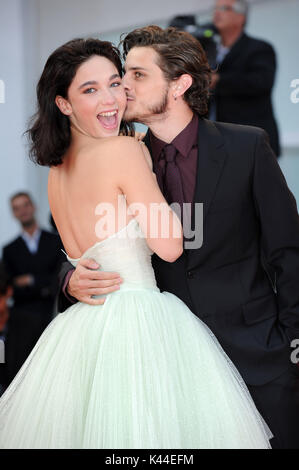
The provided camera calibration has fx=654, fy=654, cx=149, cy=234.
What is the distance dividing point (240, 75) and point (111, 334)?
1957 mm

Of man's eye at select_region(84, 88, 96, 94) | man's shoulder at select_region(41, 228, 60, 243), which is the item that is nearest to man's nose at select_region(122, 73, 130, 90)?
man's eye at select_region(84, 88, 96, 94)

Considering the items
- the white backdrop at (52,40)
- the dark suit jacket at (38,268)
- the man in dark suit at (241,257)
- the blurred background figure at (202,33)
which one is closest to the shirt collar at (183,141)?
the man in dark suit at (241,257)

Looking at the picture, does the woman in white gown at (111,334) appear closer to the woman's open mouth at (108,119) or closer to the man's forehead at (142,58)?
the woman's open mouth at (108,119)

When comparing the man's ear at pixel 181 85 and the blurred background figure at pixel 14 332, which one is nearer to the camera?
the man's ear at pixel 181 85

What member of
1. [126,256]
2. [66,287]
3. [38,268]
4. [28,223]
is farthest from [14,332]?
[126,256]

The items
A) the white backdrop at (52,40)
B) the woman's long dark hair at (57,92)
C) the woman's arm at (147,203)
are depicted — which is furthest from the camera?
the white backdrop at (52,40)

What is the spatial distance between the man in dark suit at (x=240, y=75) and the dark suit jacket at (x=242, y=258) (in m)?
1.31

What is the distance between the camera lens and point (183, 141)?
2.10m

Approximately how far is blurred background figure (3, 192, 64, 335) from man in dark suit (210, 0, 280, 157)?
4.61 ft

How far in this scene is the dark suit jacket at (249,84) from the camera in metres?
3.37

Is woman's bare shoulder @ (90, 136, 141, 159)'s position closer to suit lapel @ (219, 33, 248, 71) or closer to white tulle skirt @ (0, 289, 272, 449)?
white tulle skirt @ (0, 289, 272, 449)

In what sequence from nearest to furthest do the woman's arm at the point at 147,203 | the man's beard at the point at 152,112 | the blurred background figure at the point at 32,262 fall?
1. the woman's arm at the point at 147,203
2. the man's beard at the point at 152,112
3. the blurred background figure at the point at 32,262

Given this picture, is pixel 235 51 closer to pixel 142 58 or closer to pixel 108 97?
pixel 142 58
